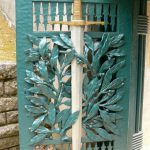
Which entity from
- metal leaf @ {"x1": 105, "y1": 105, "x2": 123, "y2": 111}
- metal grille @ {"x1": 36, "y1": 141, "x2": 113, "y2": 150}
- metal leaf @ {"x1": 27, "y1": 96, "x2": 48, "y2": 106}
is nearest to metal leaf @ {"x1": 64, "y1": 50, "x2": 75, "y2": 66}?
metal leaf @ {"x1": 27, "y1": 96, "x2": 48, "y2": 106}

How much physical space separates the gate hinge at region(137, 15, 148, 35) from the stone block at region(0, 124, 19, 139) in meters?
0.97

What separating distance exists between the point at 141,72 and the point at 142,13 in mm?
320

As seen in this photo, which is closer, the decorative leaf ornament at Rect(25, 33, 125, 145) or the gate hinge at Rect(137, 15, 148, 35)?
the decorative leaf ornament at Rect(25, 33, 125, 145)

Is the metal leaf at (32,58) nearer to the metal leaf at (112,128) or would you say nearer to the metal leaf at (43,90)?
the metal leaf at (43,90)

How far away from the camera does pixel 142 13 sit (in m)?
1.54

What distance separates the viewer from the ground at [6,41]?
1.93 meters

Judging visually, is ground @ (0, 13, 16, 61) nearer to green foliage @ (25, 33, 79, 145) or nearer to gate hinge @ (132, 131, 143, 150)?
green foliage @ (25, 33, 79, 145)

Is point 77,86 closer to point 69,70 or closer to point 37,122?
point 69,70

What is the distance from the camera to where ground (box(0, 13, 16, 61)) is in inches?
76.0

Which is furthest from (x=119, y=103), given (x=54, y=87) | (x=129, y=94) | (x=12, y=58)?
(x=12, y=58)

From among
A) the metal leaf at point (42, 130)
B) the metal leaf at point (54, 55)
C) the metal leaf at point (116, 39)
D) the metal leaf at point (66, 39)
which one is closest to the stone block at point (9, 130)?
the metal leaf at point (42, 130)

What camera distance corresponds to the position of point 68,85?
145cm

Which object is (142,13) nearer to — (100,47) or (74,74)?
(100,47)

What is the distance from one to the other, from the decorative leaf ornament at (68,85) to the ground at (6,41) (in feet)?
1.77
